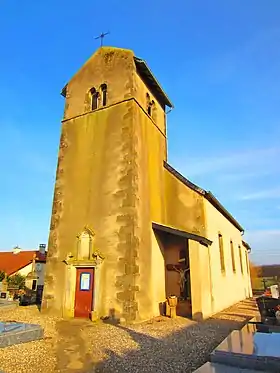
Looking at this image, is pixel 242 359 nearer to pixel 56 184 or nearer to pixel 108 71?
pixel 56 184

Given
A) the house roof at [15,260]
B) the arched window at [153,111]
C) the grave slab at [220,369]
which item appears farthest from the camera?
the house roof at [15,260]

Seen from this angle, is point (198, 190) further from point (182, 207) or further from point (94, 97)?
point (94, 97)

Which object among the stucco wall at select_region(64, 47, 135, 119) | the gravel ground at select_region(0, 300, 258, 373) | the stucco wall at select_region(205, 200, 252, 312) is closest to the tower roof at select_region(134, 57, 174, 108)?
the stucco wall at select_region(64, 47, 135, 119)

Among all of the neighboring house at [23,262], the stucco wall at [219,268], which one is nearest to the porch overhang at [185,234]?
the stucco wall at [219,268]

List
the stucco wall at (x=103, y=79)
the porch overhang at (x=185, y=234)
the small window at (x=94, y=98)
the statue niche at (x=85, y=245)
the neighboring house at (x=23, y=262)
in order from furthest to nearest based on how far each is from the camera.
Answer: the neighboring house at (x=23, y=262)
the small window at (x=94, y=98)
the stucco wall at (x=103, y=79)
the statue niche at (x=85, y=245)
the porch overhang at (x=185, y=234)

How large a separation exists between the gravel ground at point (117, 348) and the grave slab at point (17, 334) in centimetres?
17

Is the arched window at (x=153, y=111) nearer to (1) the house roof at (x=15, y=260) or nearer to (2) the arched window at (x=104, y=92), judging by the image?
(2) the arched window at (x=104, y=92)

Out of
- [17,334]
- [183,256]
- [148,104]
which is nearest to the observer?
[17,334]

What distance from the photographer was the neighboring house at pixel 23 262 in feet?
110

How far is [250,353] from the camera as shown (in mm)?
4984

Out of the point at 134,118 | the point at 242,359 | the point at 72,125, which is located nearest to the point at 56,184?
the point at 72,125

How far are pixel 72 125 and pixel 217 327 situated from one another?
12.3m

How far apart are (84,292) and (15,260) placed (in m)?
28.6

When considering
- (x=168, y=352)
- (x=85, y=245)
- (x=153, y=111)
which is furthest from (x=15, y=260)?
(x=168, y=352)
